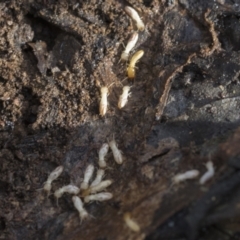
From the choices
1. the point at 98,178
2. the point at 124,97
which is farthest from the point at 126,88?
the point at 98,178

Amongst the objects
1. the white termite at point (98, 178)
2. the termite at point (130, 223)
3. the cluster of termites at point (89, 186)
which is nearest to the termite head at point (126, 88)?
the cluster of termites at point (89, 186)

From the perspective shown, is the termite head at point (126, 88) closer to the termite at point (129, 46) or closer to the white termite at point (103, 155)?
the termite at point (129, 46)

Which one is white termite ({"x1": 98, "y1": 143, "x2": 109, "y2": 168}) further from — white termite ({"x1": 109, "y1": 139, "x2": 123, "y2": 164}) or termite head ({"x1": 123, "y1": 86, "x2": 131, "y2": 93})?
termite head ({"x1": 123, "y1": 86, "x2": 131, "y2": 93})

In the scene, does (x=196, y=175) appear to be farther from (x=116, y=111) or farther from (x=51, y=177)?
(x=51, y=177)

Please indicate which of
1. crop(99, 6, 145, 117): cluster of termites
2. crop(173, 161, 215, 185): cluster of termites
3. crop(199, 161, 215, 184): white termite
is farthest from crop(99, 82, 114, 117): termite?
crop(199, 161, 215, 184): white termite

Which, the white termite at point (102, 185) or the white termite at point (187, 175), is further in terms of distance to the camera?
the white termite at point (102, 185)

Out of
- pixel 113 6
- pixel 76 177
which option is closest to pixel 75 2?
pixel 113 6

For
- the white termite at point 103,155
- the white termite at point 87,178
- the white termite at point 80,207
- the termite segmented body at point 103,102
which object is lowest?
the white termite at point 80,207
